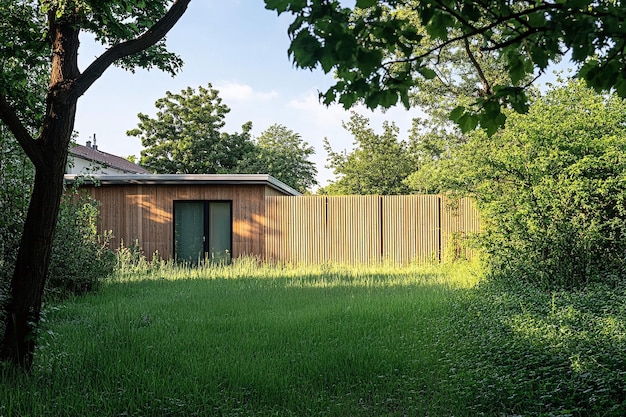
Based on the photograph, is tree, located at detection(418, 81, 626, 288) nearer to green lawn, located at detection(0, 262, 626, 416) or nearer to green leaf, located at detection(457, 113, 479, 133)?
green lawn, located at detection(0, 262, 626, 416)

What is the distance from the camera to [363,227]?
14047 millimetres

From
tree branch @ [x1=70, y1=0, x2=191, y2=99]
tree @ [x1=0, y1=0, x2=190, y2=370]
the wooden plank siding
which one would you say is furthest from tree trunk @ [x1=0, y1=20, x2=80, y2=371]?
the wooden plank siding

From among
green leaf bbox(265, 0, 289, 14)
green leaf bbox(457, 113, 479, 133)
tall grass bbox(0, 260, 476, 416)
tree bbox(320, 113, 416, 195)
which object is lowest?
tall grass bbox(0, 260, 476, 416)

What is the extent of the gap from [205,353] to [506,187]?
6238 millimetres

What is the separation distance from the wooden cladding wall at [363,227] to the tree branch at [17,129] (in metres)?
10.1

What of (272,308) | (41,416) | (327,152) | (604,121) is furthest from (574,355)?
(327,152)

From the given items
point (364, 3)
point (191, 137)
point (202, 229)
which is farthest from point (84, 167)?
point (191, 137)

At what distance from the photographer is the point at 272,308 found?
729 cm

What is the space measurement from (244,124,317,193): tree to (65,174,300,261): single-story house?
17.4 metres

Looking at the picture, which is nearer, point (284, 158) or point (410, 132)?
point (410, 132)

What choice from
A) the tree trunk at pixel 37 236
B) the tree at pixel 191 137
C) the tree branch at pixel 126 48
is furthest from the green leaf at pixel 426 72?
the tree at pixel 191 137

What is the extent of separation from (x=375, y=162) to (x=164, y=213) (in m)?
16.5

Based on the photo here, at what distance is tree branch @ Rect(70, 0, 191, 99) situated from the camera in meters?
4.32

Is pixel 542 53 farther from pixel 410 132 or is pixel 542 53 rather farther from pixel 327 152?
pixel 327 152
